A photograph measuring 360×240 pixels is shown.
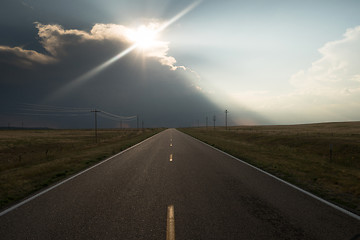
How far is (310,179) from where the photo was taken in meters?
7.90

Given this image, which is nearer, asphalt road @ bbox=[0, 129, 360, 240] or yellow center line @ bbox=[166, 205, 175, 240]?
yellow center line @ bbox=[166, 205, 175, 240]

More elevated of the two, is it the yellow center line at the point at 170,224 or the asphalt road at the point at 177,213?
the yellow center line at the point at 170,224

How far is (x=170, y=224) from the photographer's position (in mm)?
3896

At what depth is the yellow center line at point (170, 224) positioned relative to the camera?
3447 millimetres

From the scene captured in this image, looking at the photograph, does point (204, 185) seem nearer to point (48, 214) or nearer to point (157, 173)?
point (157, 173)

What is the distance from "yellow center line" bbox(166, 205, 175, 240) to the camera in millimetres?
3447

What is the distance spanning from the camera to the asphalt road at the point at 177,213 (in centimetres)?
363

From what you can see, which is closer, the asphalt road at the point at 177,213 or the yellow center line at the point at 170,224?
the yellow center line at the point at 170,224

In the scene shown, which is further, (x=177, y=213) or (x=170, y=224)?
(x=177, y=213)

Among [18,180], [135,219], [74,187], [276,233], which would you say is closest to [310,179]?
[276,233]

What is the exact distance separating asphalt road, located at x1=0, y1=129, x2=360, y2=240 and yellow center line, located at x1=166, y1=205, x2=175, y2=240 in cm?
2

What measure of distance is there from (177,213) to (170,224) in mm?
549

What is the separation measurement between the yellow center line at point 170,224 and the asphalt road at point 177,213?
20mm

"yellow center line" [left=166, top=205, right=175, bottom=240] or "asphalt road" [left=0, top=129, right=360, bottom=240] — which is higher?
"yellow center line" [left=166, top=205, right=175, bottom=240]
